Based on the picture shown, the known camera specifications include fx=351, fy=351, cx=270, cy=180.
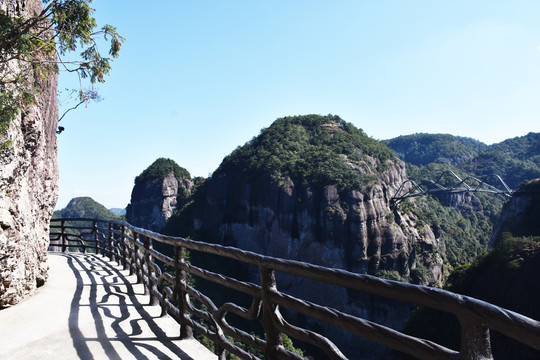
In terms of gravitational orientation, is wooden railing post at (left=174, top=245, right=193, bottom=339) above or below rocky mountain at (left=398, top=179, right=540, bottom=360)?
above

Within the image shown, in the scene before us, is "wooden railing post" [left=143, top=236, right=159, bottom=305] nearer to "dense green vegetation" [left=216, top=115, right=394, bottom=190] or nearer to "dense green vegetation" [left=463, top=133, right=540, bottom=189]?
A: "dense green vegetation" [left=216, top=115, right=394, bottom=190]

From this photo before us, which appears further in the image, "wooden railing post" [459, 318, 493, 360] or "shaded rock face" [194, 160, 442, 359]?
"shaded rock face" [194, 160, 442, 359]

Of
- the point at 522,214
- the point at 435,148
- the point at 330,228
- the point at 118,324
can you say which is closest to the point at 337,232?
the point at 330,228

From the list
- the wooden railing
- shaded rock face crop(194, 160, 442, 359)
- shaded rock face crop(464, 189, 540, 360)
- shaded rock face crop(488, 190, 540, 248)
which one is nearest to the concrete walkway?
the wooden railing

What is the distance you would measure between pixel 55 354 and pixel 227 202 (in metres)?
65.3

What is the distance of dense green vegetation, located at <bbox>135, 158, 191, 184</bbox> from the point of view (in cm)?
9612

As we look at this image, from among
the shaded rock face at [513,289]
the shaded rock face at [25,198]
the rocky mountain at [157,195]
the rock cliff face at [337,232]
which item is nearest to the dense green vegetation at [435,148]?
the rock cliff face at [337,232]

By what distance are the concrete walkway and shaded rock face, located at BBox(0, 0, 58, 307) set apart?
Answer: 0.40 m

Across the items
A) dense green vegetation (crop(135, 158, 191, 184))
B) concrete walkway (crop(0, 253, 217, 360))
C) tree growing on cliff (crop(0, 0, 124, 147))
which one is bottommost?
concrete walkway (crop(0, 253, 217, 360))

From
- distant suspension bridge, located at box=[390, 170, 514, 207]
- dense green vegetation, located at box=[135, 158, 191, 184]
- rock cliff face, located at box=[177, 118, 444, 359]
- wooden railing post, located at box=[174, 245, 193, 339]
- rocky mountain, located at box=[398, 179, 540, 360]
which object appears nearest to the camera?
wooden railing post, located at box=[174, 245, 193, 339]

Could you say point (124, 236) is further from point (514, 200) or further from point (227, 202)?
point (227, 202)

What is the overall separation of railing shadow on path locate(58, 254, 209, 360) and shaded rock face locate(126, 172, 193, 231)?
89.9 meters

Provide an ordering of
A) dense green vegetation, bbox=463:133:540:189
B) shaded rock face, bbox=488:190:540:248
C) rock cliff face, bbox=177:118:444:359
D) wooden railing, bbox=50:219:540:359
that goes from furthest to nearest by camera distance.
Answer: dense green vegetation, bbox=463:133:540:189, rock cliff face, bbox=177:118:444:359, shaded rock face, bbox=488:190:540:248, wooden railing, bbox=50:219:540:359

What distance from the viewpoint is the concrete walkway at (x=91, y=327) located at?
139 inches
